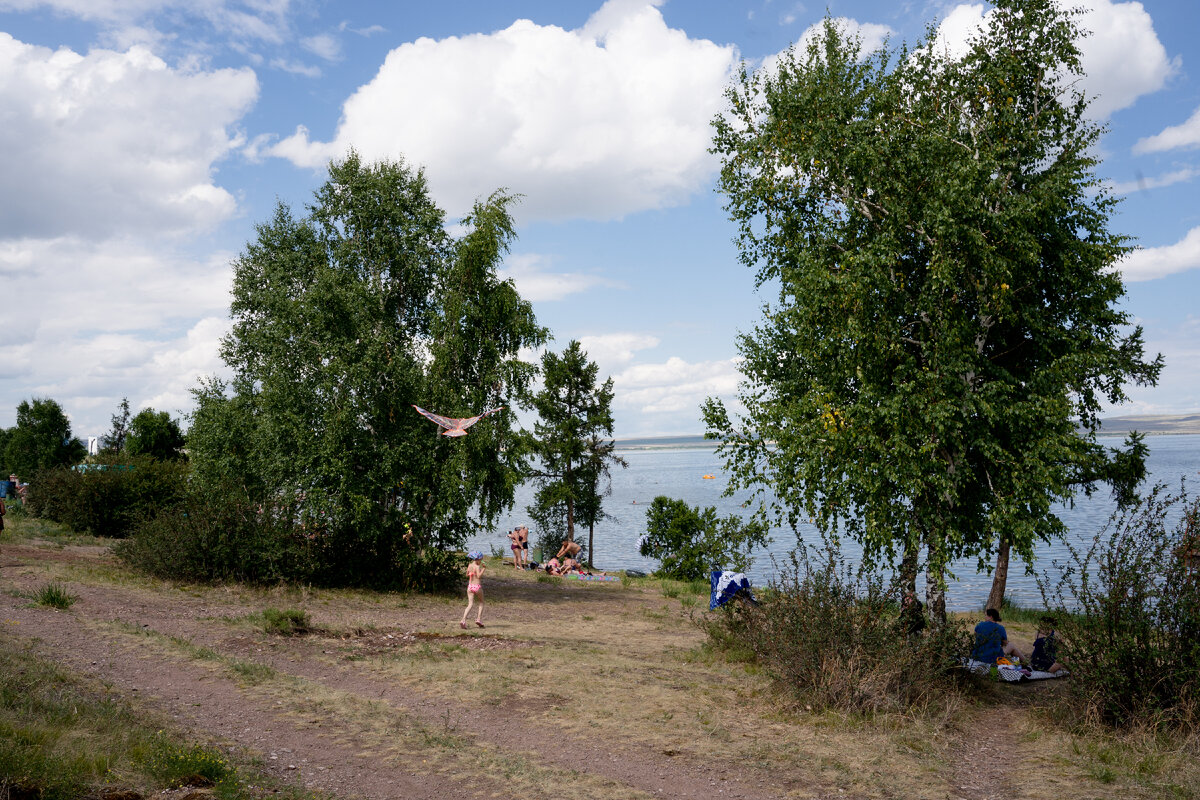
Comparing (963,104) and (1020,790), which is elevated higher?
(963,104)

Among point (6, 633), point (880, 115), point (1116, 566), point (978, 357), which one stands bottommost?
point (6, 633)

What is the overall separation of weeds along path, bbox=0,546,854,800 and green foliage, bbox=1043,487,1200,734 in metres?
3.99

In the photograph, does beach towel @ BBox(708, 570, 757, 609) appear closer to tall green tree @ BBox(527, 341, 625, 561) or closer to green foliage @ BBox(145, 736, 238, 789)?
green foliage @ BBox(145, 736, 238, 789)

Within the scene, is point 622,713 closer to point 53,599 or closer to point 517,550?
point 53,599

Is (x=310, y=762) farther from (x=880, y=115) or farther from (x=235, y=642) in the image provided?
(x=880, y=115)

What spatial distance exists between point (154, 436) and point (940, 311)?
4355 centimetres

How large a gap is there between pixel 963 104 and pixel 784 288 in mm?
4289

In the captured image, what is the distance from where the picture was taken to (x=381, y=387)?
1891cm

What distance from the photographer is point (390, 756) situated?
7500mm

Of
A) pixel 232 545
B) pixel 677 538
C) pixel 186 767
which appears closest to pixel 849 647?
pixel 186 767

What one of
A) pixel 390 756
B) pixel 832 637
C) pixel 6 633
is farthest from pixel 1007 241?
pixel 6 633

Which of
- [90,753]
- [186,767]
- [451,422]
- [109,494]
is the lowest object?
[186,767]

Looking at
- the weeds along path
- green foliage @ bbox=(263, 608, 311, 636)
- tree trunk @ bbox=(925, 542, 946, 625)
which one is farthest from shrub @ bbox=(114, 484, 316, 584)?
tree trunk @ bbox=(925, 542, 946, 625)

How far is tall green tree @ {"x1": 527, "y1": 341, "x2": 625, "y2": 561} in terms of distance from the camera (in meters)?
41.0
